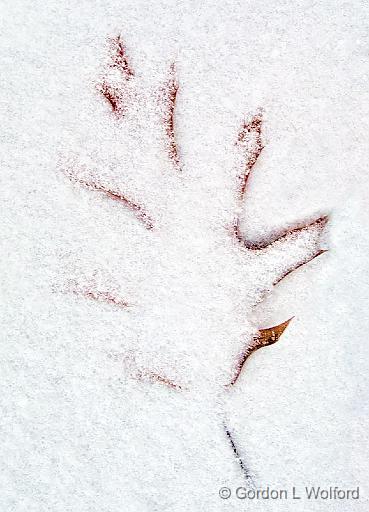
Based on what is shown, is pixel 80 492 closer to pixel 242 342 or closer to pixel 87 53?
pixel 242 342

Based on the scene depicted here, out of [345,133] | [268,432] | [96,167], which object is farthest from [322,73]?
[268,432]

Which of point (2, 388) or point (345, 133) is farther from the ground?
point (345, 133)

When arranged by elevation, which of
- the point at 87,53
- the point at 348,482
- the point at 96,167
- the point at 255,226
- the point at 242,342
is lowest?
the point at 348,482

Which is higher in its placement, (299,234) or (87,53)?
(87,53)

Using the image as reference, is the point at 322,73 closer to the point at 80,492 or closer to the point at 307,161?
the point at 307,161

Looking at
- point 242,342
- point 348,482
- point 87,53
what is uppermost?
point 87,53

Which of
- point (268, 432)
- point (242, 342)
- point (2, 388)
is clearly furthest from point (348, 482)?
point (2, 388)
